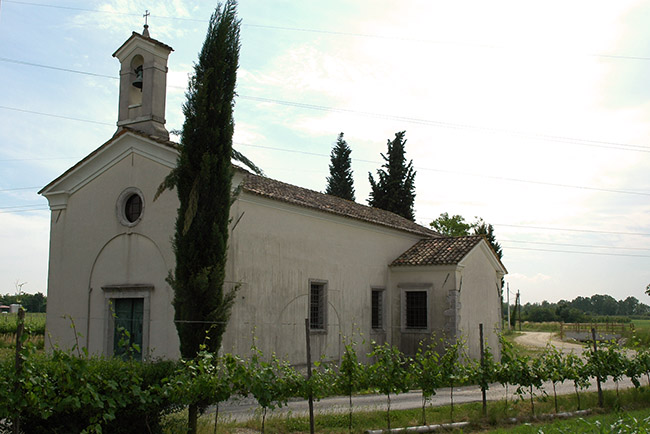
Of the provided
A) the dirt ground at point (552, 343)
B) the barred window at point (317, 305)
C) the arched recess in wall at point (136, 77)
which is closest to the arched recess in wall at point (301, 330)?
the barred window at point (317, 305)

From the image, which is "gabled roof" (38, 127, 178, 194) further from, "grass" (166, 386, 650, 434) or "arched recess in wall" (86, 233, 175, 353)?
"grass" (166, 386, 650, 434)

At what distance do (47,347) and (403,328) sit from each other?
11.9 meters

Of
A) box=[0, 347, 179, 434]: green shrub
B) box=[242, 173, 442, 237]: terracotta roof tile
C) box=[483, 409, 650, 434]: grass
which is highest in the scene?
box=[242, 173, 442, 237]: terracotta roof tile

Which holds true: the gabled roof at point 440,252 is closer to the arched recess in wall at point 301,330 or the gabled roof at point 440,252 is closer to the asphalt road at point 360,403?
the arched recess in wall at point 301,330

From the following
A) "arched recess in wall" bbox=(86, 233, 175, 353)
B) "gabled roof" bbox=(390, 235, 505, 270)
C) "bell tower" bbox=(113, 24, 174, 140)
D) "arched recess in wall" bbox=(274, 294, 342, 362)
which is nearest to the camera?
"arched recess in wall" bbox=(86, 233, 175, 353)

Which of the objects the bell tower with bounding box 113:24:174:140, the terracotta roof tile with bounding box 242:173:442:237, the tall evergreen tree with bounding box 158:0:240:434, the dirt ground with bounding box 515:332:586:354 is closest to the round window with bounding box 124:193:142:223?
the bell tower with bounding box 113:24:174:140

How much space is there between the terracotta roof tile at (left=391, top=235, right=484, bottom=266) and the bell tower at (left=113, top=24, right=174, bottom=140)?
10195mm

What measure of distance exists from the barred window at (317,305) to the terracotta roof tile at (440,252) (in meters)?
4.30

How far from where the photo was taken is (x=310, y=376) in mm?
9664

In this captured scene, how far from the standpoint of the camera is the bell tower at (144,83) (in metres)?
16.1

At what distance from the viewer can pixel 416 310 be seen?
21422mm

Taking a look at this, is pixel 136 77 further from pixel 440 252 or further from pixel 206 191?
pixel 440 252

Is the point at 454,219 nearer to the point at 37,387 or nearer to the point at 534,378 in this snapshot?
the point at 534,378

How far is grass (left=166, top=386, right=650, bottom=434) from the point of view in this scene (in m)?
10.0
